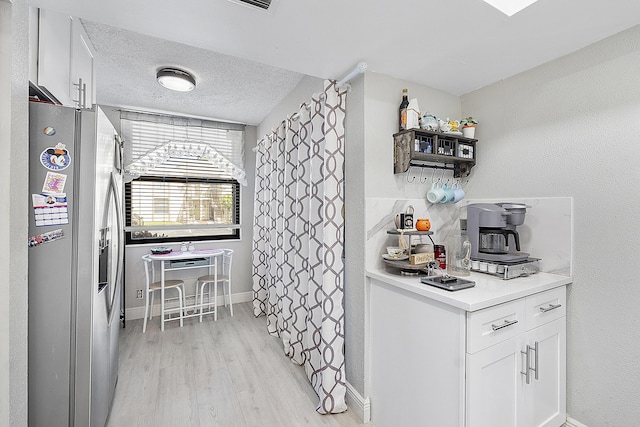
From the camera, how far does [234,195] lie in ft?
13.0

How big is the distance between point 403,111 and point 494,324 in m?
1.31

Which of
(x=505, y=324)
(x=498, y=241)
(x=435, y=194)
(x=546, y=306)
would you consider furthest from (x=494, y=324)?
(x=435, y=194)

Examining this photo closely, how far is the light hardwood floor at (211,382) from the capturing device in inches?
70.4

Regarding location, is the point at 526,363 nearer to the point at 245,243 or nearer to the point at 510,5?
the point at 510,5

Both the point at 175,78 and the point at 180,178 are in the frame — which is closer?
the point at 175,78

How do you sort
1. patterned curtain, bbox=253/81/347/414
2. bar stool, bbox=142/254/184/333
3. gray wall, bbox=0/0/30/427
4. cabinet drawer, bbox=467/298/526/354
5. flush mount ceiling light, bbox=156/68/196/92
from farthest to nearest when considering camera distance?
1. bar stool, bbox=142/254/184/333
2. flush mount ceiling light, bbox=156/68/196/92
3. patterned curtain, bbox=253/81/347/414
4. cabinet drawer, bbox=467/298/526/354
5. gray wall, bbox=0/0/30/427

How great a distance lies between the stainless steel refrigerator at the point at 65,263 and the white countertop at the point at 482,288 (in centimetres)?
154

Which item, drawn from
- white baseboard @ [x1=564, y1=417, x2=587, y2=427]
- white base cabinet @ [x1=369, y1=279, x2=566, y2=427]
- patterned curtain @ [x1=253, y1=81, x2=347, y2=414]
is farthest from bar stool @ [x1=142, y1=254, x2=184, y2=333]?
white baseboard @ [x1=564, y1=417, x2=587, y2=427]

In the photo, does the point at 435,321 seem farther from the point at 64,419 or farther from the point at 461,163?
the point at 64,419

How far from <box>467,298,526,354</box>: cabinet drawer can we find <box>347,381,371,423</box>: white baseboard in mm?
906

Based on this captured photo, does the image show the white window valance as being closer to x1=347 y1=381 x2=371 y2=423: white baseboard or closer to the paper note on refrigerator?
the paper note on refrigerator

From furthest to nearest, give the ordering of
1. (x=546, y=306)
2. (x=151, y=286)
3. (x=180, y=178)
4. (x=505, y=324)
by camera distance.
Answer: (x=180, y=178) < (x=151, y=286) < (x=546, y=306) < (x=505, y=324)

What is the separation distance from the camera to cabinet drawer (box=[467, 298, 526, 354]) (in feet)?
3.93

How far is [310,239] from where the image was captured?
2.12m
